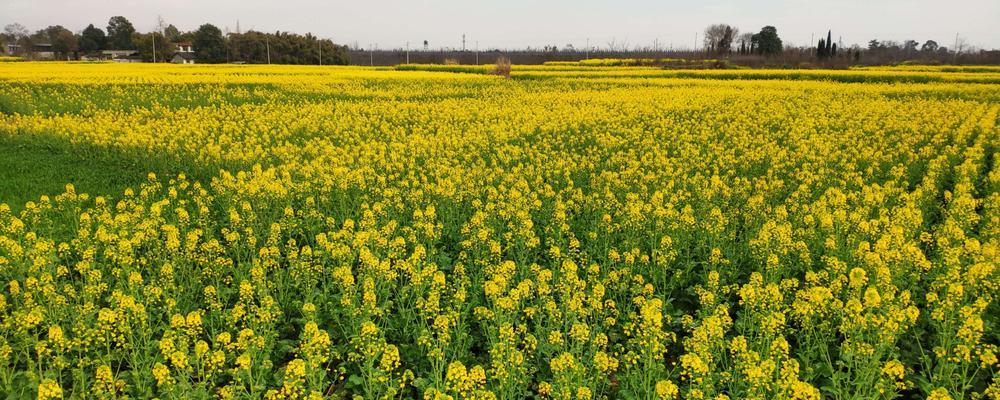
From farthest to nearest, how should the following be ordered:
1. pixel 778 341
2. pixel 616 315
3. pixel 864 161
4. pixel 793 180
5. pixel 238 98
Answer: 1. pixel 238 98
2. pixel 864 161
3. pixel 793 180
4. pixel 616 315
5. pixel 778 341

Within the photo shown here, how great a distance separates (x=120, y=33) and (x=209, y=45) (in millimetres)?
32296

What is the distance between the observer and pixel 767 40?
97.1m

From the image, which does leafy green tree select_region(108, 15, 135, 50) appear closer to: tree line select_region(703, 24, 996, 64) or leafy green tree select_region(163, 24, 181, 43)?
leafy green tree select_region(163, 24, 181, 43)

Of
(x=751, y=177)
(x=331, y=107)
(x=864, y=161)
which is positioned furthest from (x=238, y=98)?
(x=864, y=161)

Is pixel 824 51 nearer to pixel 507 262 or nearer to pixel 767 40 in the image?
pixel 767 40

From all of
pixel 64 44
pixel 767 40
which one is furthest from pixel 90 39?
pixel 767 40

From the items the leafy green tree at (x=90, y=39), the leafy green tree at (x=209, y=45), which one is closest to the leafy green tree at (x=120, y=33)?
the leafy green tree at (x=90, y=39)

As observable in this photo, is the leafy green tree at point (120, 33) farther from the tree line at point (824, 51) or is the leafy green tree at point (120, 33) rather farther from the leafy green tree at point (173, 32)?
the tree line at point (824, 51)

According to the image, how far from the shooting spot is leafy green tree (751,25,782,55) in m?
96.3

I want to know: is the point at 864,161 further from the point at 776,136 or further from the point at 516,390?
the point at 516,390

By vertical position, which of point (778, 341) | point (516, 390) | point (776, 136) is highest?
point (776, 136)

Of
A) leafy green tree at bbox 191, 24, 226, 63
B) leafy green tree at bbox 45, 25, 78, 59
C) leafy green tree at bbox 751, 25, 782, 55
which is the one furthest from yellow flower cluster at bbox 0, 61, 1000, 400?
leafy green tree at bbox 45, 25, 78, 59

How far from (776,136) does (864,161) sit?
4.12 metres

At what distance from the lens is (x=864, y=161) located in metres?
13.7
